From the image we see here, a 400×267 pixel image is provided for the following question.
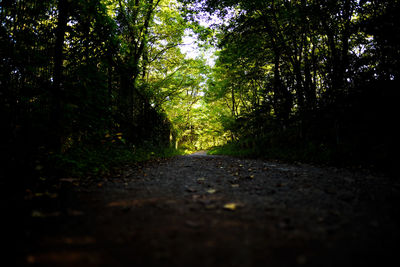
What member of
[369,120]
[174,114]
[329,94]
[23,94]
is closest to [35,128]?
[23,94]

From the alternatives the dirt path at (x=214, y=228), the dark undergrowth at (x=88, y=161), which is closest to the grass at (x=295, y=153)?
the dirt path at (x=214, y=228)

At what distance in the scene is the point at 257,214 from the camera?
1.73 meters

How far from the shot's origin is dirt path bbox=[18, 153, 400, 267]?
1.08m

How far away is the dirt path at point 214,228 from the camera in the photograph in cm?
108

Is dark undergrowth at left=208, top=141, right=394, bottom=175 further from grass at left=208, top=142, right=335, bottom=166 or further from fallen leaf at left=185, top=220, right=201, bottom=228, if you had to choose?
fallen leaf at left=185, top=220, right=201, bottom=228

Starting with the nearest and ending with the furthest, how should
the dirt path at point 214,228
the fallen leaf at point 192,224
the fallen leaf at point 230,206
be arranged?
the dirt path at point 214,228, the fallen leaf at point 192,224, the fallen leaf at point 230,206

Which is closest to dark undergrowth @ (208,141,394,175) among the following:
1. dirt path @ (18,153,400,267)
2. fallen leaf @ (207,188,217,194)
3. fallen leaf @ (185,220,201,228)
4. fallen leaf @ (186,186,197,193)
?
dirt path @ (18,153,400,267)

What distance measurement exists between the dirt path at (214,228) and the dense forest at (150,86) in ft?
5.25

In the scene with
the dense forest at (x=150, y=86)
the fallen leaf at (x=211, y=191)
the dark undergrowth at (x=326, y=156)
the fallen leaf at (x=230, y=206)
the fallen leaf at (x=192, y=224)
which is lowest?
the fallen leaf at (x=211, y=191)

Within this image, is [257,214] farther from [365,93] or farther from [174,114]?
[174,114]

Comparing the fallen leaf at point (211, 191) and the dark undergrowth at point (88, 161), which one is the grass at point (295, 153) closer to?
the fallen leaf at point (211, 191)

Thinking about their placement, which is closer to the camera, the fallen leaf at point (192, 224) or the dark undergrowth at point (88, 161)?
the fallen leaf at point (192, 224)

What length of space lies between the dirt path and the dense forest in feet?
5.25

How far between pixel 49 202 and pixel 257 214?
240cm
